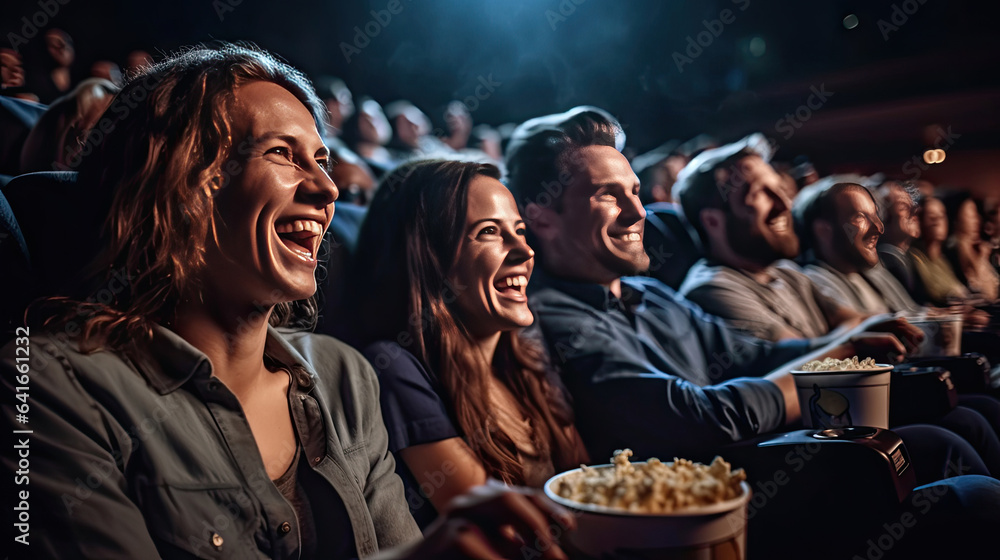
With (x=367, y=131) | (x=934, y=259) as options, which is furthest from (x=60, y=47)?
(x=934, y=259)

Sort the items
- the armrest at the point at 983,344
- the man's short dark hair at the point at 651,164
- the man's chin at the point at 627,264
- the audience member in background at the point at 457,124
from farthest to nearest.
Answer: the armrest at the point at 983,344
the man's short dark hair at the point at 651,164
the audience member in background at the point at 457,124
the man's chin at the point at 627,264

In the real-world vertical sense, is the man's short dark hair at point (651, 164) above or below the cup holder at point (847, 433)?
above

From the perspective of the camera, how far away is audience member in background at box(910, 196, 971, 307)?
372 cm

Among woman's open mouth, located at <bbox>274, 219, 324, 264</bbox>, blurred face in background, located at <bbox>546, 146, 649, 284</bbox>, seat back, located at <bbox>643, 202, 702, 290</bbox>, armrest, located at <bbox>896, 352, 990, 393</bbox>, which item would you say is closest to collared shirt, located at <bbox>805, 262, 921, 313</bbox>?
armrest, located at <bbox>896, 352, 990, 393</bbox>

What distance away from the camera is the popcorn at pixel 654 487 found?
1.07 m

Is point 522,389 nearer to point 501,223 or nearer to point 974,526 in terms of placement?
point 501,223

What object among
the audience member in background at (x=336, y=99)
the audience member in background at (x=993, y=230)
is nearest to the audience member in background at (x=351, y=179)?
the audience member in background at (x=336, y=99)

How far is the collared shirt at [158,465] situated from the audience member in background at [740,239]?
158 cm

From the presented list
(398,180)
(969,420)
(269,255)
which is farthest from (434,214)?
(969,420)

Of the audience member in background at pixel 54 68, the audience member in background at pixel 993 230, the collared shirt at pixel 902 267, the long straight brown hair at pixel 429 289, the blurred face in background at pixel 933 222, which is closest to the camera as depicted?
the audience member in background at pixel 54 68

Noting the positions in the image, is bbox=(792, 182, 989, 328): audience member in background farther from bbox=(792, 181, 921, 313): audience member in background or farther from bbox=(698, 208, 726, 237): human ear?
bbox=(698, 208, 726, 237): human ear

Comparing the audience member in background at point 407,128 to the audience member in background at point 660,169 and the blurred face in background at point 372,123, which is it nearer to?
the blurred face in background at point 372,123

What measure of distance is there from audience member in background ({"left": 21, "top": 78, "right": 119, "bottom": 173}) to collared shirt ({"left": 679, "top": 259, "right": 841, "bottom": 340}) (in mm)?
1911

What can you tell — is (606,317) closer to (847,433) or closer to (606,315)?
(606,315)
